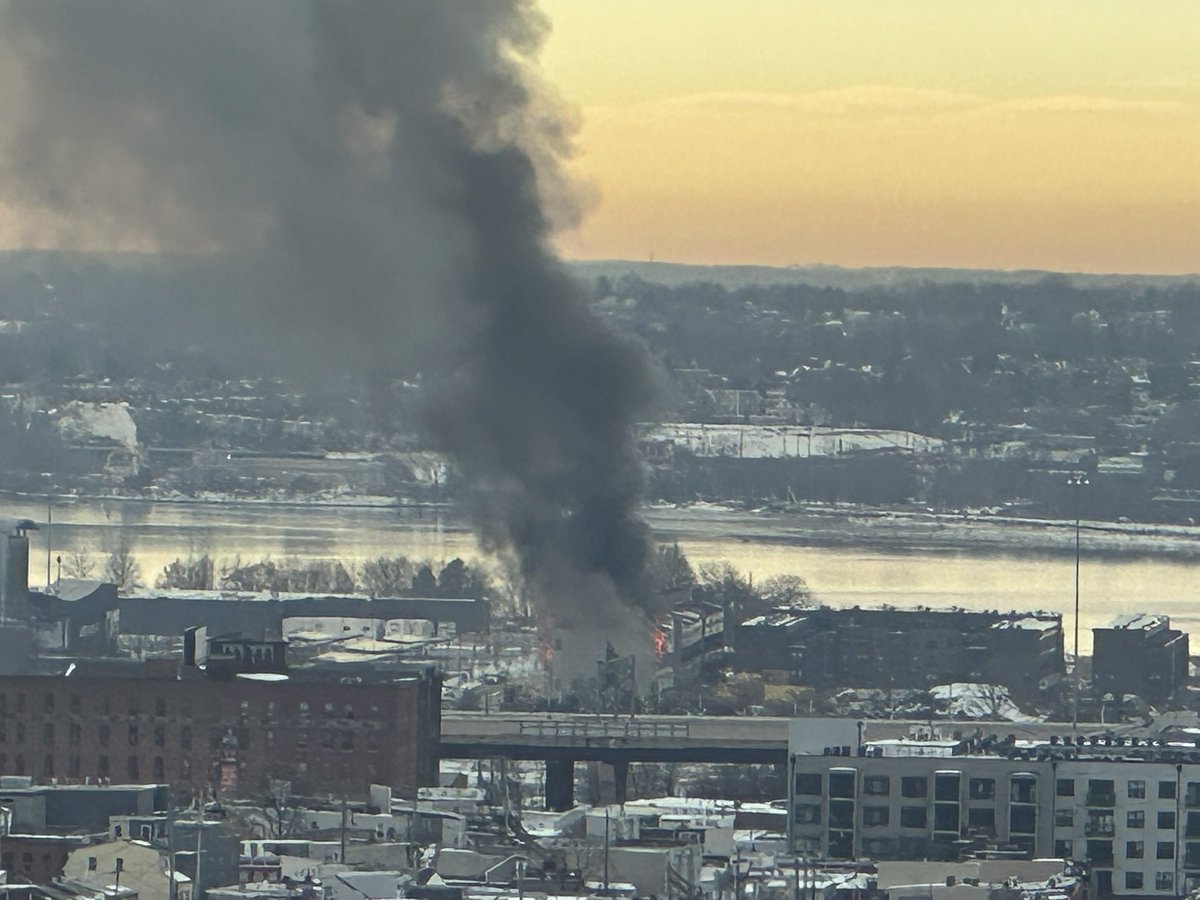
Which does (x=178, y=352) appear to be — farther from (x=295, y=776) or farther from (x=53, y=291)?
(x=295, y=776)

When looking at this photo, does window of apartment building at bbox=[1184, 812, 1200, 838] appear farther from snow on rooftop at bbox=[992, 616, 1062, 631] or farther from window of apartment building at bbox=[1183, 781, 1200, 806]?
snow on rooftop at bbox=[992, 616, 1062, 631]

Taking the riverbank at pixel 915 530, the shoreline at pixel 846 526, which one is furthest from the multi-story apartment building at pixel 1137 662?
the riverbank at pixel 915 530

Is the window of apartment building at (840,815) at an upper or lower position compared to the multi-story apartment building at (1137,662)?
lower

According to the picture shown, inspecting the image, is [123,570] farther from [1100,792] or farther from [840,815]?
[1100,792]

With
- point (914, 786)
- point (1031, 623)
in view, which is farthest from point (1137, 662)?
point (914, 786)

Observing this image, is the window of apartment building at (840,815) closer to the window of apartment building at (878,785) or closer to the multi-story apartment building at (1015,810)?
the multi-story apartment building at (1015,810)

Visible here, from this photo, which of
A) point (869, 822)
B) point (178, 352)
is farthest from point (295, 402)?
point (869, 822)

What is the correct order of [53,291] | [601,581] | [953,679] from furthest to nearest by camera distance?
[53,291] → [953,679] → [601,581]
